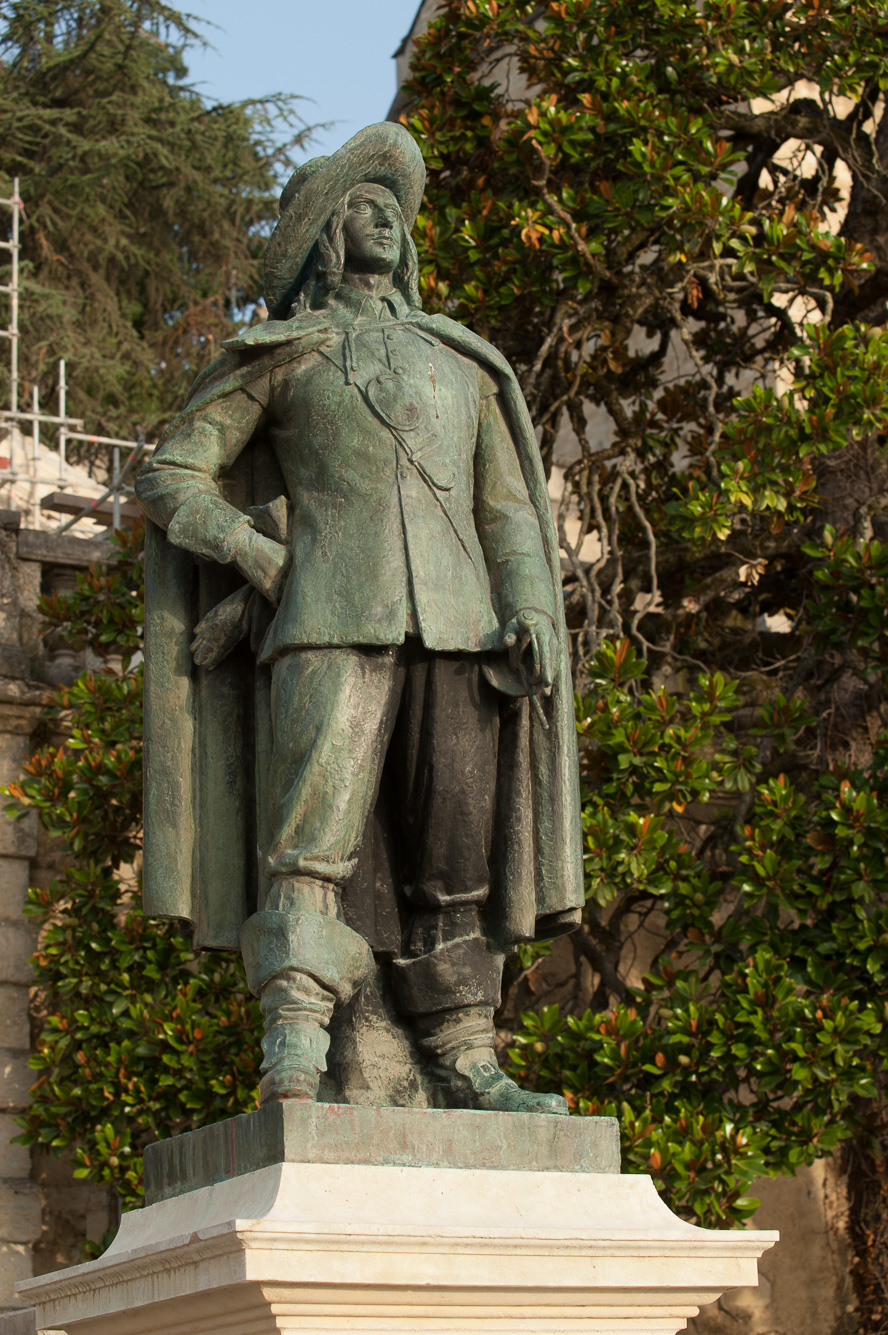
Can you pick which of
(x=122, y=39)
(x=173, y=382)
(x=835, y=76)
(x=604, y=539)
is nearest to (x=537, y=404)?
(x=604, y=539)

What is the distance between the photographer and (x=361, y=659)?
11.6 ft

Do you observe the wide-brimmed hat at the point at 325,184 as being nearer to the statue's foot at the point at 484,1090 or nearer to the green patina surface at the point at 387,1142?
the statue's foot at the point at 484,1090

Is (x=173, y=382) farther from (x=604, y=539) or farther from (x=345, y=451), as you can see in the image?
(x=345, y=451)

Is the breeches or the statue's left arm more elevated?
the statue's left arm

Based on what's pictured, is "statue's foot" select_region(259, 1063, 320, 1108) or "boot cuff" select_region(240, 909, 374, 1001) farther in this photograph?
"boot cuff" select_region(240, 909, 374, 1001)

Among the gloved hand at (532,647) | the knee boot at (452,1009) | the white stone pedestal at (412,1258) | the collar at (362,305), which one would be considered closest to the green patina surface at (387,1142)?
the white stone pedestal at (412,1258)

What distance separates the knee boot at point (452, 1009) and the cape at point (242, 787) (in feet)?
0.27

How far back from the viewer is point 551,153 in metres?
7.51

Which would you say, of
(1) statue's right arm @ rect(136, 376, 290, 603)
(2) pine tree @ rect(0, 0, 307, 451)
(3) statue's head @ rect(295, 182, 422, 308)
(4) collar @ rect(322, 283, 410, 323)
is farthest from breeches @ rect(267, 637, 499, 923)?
(2) pine tree @ rect(0, 0, 307, 451)

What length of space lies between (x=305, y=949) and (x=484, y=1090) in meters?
0.49

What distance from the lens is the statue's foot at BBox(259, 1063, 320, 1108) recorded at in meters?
3.20

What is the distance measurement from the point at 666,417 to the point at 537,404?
91 cm

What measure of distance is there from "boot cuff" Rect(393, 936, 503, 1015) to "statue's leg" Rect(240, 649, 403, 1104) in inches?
5.1

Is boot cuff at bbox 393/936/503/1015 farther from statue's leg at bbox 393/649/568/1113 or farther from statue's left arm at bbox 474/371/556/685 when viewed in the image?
statue's left arm at bbox 474/371/556/685
